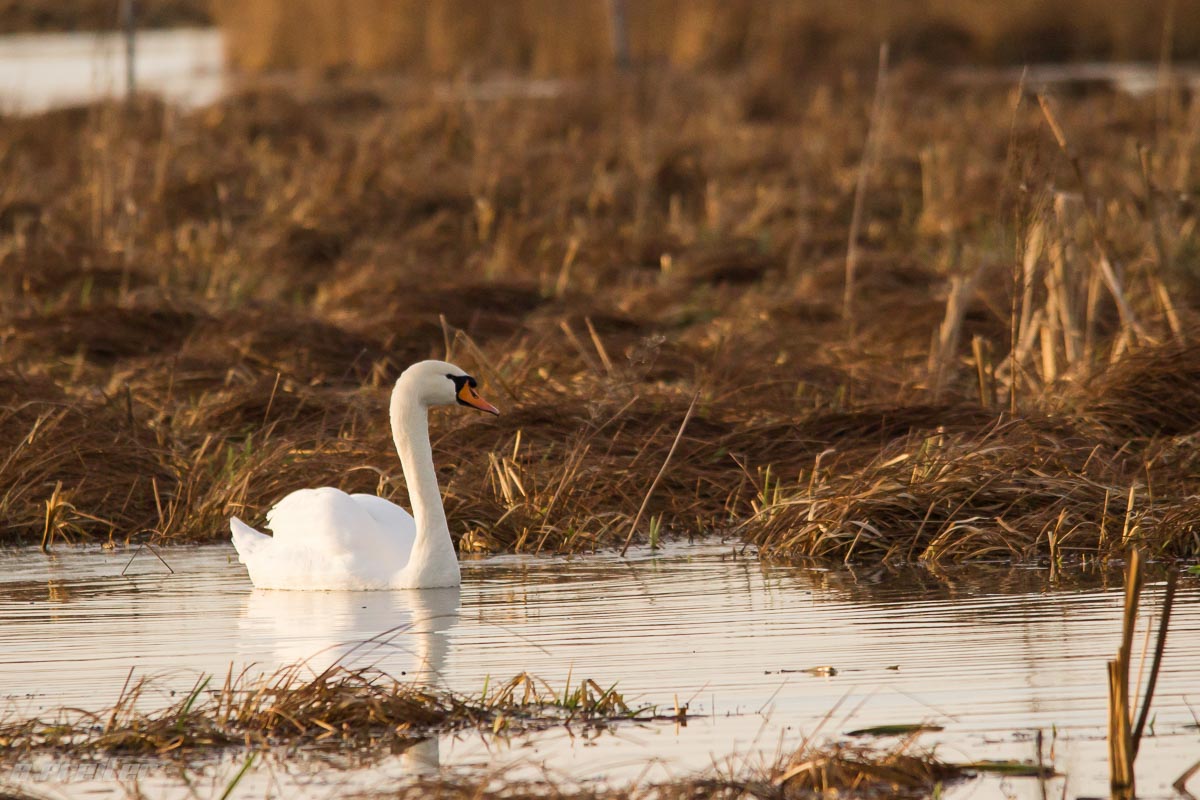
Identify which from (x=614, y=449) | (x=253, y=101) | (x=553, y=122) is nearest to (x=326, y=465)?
(x=614, y=449)

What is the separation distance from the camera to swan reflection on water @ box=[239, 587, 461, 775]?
6223 millimetres

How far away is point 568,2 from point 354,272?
18742mm

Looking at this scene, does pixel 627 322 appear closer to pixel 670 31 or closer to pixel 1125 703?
pixel 1125 703

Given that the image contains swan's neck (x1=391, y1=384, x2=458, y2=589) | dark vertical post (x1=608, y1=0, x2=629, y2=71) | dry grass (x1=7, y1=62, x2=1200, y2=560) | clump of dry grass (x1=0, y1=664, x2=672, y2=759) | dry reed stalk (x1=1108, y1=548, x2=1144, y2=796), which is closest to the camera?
dry reed stalk (x1=1108, y1=548, x2=1144, y2=796)

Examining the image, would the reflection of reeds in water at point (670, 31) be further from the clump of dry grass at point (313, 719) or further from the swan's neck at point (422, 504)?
the clump of dry grass at point (313, 719)

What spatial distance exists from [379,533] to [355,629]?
1.05m

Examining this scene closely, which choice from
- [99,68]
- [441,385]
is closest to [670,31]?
[99,68]

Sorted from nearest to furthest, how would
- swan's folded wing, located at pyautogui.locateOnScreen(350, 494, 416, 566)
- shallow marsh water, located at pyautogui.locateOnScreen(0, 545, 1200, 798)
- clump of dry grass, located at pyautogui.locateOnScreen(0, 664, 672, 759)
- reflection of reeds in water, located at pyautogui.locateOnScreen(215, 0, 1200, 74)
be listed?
shallow marsh water, located at pyautogui.locateOnScreen(0, 545, 1200, 798), clump of dry grass, located at pyautogui.locateOnScreen(0, 664, 672, 759), swan's folded wing, located at pyautogui.locateOnScreen(350, 494, 416, 566), reflection of reeds in water, located at pyautogui.locateOnScreen(215, 0, 1200, 74)

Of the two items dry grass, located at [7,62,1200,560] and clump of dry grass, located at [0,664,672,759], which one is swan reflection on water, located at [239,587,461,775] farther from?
dry grass, located at [7,62,1200,560]

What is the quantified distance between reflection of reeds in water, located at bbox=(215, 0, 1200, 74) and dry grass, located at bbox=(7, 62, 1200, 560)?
972 cm

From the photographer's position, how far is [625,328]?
13164 mm

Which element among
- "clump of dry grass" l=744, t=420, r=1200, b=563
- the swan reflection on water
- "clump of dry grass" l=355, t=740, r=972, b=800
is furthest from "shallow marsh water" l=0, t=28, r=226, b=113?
"clump of dry grass" l=355, t=740, r=972, b=800

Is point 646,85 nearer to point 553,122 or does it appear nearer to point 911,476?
point 553,122

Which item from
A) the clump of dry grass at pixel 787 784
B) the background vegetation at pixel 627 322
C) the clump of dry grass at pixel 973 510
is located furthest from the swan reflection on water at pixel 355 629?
the clump of dry grass at pixel 973 510
